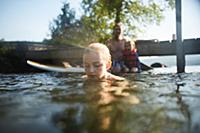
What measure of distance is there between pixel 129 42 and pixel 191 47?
14.3 ft

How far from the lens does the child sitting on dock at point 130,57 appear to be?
777 centimetres

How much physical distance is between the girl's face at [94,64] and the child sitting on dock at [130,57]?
11.3ft

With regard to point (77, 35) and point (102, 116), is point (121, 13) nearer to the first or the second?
point (77, 35)

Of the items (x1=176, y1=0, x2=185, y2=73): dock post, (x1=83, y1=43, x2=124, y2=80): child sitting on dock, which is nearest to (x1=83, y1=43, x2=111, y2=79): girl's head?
(x1=83, y1=43, x2=124, y2=80): child sitting on dock

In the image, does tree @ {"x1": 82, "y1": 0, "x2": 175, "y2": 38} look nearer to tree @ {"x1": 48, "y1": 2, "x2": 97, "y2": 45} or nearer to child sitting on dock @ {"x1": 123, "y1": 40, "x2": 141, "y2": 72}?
tree @ {"x1": 48, "y1": 2, "x2": 97, "y2": 45}

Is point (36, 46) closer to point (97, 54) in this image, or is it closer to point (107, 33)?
point (107, 33)

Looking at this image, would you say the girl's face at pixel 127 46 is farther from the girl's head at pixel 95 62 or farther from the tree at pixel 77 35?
the tree at pixel 77 35

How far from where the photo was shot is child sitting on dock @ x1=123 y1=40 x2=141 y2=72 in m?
7.77

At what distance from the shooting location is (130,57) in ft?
25.6

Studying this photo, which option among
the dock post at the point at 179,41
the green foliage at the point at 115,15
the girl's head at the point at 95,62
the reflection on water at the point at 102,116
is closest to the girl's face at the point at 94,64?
the girl's head at the point at 95,62

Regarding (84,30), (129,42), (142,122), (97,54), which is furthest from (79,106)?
(84,30)

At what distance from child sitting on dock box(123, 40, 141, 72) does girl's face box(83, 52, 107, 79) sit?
3437mm

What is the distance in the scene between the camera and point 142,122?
1812mm

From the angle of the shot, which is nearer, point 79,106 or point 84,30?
point 79,106
